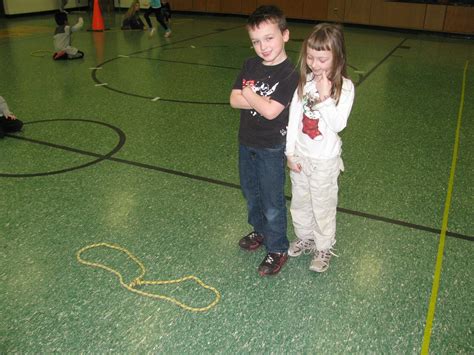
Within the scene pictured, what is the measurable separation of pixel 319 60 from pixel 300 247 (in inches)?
39.5

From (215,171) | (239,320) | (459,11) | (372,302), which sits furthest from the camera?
(459,11)

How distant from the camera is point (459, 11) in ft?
34.6

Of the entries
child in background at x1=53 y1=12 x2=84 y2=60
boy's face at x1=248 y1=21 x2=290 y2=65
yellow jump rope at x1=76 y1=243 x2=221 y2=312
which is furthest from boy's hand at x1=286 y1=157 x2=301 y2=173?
child in background at x1=53 y1=12 x2=84 y2=60

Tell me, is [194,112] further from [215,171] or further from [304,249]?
[304,249]

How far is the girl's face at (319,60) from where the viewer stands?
174 centimetres

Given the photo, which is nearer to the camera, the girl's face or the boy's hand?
the girl's face

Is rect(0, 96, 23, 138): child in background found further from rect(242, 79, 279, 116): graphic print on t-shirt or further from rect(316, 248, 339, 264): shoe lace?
rect(316, 248, 339, 264): shoe lace

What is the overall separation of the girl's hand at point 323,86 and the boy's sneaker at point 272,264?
0.82 metres

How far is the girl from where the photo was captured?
1.75 metres

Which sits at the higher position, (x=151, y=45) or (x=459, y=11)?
(x=459, y=11)

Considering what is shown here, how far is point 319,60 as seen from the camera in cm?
175

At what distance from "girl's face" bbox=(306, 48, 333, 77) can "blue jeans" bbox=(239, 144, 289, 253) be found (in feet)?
1.23

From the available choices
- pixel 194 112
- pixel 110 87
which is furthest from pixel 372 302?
pixel 110 87

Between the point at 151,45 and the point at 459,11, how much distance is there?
756 cm
